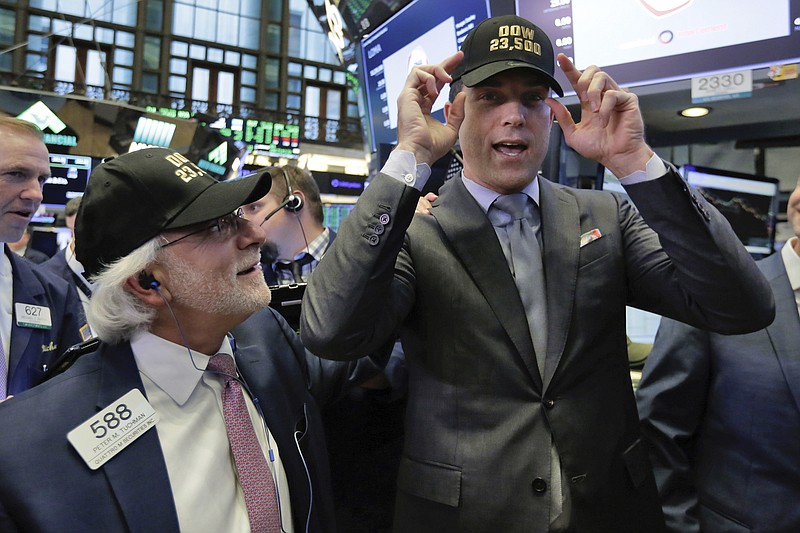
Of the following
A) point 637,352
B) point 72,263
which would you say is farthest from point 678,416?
point 72,263

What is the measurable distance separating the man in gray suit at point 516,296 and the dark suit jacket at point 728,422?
258 millimetres

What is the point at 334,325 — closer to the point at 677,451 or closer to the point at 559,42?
the point at 677,451

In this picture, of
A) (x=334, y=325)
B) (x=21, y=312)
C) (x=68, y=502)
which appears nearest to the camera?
(x=68, y=502)

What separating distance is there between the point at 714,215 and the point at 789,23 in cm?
98

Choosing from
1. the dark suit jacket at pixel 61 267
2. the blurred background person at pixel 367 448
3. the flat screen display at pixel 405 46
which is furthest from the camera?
the dark suit jacket at pixel 61 267

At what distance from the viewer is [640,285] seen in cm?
144

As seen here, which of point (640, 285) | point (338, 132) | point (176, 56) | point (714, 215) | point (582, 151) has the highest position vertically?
point (176, 56)

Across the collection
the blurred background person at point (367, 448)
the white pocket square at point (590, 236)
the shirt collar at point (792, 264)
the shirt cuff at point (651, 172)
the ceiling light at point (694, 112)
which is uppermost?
the ceiling light at point (694, 112)

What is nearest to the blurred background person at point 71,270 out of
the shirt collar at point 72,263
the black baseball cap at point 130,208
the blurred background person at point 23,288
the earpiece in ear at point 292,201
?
the shirt collar at point 72,263

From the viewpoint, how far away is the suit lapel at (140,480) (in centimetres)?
114

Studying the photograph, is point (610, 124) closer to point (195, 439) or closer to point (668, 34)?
point (668, 34)

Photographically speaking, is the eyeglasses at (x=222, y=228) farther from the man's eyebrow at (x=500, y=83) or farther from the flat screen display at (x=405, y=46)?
the flat screen display at (x=405, y=46)

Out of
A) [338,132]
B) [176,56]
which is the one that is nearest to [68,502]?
[338,132]

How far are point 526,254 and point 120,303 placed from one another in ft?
2.98
